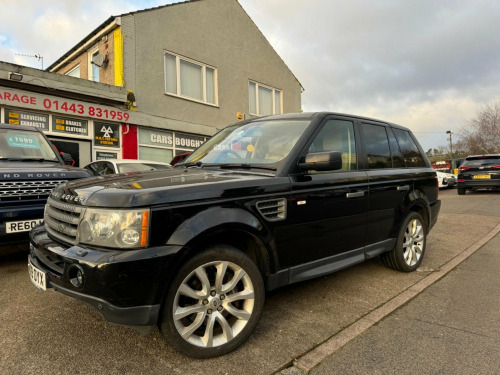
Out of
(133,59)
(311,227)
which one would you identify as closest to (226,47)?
(133,59)

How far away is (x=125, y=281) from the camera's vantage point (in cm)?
197

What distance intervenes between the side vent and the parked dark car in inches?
545

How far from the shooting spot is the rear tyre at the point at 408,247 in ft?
13.1

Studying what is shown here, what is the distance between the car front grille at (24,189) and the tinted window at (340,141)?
320cm

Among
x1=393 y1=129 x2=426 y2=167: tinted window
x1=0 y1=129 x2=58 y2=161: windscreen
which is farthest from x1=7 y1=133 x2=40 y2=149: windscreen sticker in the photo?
x1=393 y1=129 x2=426 y2=167: tinted window

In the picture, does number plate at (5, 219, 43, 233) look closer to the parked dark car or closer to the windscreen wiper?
the windscreen wiper

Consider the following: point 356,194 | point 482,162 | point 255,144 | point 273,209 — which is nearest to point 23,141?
point 255,144

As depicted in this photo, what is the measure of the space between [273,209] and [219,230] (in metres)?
0.51

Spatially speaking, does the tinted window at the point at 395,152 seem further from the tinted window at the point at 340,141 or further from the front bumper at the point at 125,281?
the front bumper at the point at 125,281

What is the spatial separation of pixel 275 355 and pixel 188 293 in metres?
0.75

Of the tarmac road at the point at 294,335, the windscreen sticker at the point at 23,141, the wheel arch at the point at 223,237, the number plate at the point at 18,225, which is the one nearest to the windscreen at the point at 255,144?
the wheel arch at the point at 223,237

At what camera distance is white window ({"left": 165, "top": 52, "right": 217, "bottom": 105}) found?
12.9 metres

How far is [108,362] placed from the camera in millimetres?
2234

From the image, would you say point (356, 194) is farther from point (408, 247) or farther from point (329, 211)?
point (408, 247)
